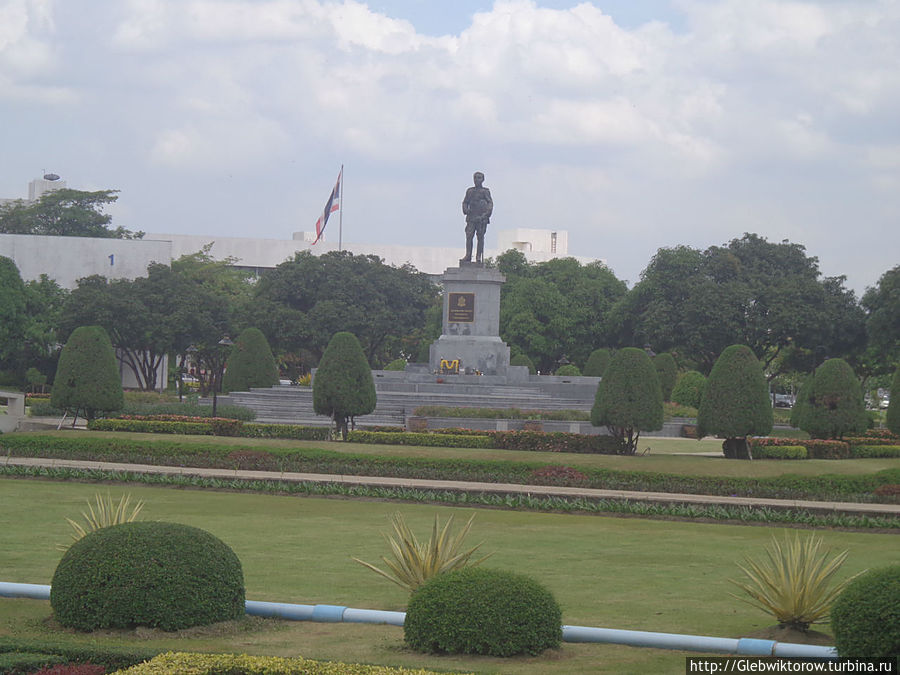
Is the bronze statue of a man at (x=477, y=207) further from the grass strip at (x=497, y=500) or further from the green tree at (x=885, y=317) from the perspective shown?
the grass strip at (x=497, y=500)

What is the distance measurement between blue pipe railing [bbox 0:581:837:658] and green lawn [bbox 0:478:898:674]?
0.12 metres

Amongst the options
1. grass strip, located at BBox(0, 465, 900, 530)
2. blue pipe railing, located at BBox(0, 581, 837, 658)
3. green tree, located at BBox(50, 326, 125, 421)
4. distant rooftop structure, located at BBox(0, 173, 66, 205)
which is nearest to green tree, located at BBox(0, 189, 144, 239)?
distant rooftop structure, located at BBox(0, 173, 66, 205)

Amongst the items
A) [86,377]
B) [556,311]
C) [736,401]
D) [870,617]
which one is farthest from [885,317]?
[870,617]

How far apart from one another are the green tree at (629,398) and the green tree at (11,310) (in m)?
36.3

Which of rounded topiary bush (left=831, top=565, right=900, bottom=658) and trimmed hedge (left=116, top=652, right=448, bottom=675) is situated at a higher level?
rounded topiary bush (left=831, top=565, right=900, bottom=658)

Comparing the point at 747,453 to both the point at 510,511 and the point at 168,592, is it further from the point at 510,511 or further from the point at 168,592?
the point at 168,592

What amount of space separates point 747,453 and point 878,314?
2770 centimetres

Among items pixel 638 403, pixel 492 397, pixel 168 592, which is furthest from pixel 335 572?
pixel 492 397

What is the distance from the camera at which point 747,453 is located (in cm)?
2602

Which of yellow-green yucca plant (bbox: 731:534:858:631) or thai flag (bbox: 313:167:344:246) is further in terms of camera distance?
thai flag (bbox: 313:167:344:246)

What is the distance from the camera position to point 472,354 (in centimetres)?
4381

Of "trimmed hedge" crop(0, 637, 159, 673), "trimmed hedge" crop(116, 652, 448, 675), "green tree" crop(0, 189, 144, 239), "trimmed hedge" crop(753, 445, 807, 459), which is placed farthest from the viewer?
"green tree" crop(0, 189, 144, 239)

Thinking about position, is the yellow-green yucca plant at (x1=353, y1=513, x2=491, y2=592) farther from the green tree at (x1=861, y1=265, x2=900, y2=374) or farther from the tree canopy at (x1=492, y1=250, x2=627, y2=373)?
the tree canopy at (x1=492, y1=250, x2=627, y2=373)

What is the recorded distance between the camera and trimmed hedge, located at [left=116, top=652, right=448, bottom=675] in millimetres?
6586
